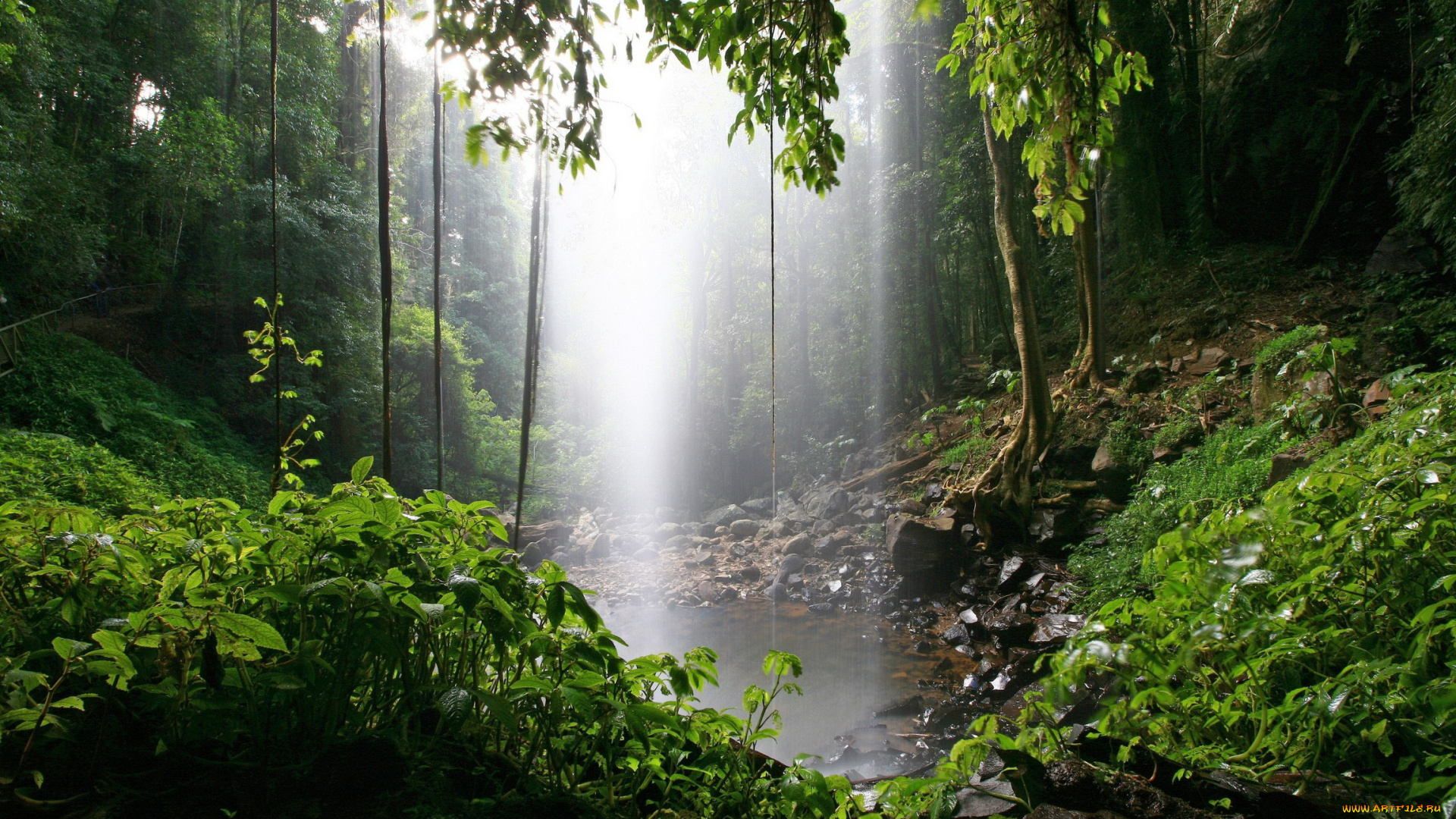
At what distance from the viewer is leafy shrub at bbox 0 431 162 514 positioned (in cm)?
399

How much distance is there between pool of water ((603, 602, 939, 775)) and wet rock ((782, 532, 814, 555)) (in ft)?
4.06

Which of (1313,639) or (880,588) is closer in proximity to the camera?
(1313,639)

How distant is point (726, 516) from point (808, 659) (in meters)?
6.42

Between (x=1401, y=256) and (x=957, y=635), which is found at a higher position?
(x=1401, y=256)

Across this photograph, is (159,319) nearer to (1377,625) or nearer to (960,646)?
(960,646)

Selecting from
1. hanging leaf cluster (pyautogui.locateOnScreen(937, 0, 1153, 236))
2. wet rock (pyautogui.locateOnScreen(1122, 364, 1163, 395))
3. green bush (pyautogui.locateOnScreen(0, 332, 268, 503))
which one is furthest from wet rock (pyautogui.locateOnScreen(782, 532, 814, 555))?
hanging leaf cluster (pyautogui.locateOnScreen(937, 0, 1153, 236))

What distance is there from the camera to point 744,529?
10258mm

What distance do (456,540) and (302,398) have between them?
11.9 m

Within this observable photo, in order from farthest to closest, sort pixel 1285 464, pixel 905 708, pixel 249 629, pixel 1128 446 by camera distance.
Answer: pixel 1128 446
pixel 905 708
pixel 1285 464
pixel 249 629


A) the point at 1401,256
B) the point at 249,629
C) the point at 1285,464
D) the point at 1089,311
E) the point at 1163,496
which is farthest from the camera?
the point at 1089,311

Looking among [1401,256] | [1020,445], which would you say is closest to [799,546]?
[1020,445]

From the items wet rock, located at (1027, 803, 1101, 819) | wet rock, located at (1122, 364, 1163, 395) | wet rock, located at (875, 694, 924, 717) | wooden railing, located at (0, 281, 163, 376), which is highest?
wooden railing, located at (0, 281, 163, 376)

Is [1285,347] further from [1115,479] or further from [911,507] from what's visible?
[911,507]

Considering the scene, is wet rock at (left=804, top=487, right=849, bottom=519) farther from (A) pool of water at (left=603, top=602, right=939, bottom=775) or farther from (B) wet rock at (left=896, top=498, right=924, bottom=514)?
(A) pool of water at (left=603, top=602, right=939, bottom=775)
